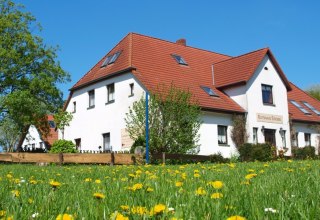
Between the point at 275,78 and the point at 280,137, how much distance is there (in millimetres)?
4931

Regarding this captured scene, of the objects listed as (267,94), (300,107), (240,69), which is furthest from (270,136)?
(300,107)

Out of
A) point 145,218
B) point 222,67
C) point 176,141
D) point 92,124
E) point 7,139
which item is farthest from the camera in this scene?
point 7,139

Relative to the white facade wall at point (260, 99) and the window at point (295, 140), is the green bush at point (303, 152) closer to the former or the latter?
→ the white facade wall at point (260, 99)

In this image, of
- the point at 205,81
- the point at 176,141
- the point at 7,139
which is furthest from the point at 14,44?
the point at 7,139

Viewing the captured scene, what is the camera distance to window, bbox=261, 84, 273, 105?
31553mm

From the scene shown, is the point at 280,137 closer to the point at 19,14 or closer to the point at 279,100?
the point at 279,100

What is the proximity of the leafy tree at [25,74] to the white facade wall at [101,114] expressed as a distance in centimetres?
265

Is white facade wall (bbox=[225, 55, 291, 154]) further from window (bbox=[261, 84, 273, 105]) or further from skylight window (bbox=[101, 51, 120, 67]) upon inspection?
skylight window (bbox=[101, 51, 120, 67])

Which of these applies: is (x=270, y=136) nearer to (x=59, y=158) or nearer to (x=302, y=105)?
(x=302, y=105)

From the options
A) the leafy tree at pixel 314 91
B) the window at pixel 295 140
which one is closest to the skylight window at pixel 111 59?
the window at pixel 295 140

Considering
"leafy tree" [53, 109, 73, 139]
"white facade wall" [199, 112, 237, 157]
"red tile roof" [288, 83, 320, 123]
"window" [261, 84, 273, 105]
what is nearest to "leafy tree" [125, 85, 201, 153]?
"white facade wall" [199, 112, 237, 157]

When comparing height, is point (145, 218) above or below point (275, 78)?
below

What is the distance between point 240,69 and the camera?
104 ft

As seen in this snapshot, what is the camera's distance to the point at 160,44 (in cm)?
3262
